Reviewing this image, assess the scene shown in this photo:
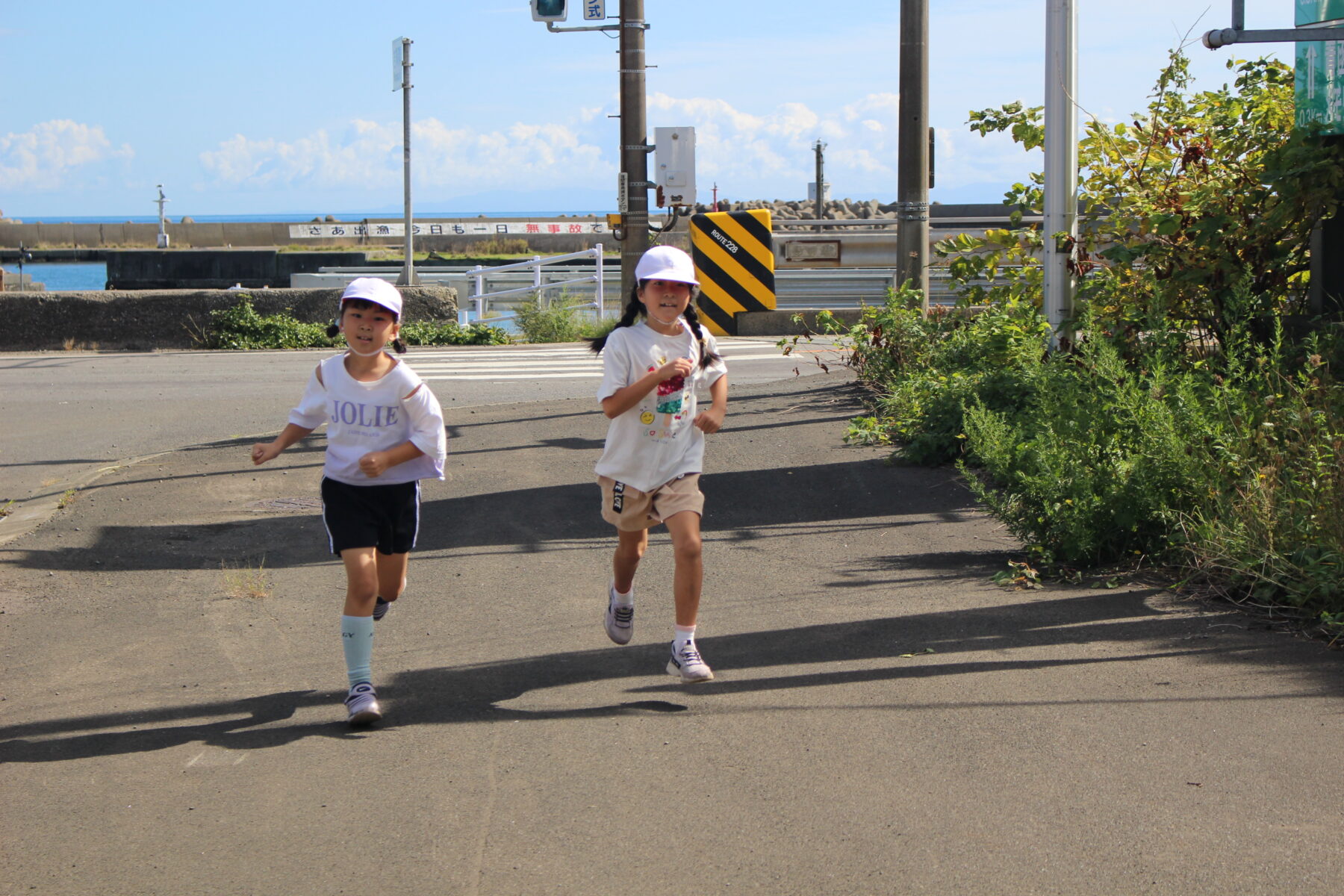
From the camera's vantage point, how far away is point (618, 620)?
16.6ft

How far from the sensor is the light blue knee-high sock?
4430 mm

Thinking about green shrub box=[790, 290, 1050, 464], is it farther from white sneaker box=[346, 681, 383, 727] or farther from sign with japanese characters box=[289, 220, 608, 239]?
sign with japanese characters box=[289, 220, 608, 239]

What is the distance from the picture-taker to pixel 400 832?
3.50 m

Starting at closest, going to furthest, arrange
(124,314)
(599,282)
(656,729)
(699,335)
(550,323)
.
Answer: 1. (656,729)
2. (699,335)
3. (124,314)
4. (550,323)
5. (599,282)

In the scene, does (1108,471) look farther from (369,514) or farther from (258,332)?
(258,332)

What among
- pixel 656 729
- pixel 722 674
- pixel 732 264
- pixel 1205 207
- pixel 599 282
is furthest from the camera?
pixel 599 282

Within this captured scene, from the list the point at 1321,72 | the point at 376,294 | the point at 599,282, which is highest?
the point at 1321,72

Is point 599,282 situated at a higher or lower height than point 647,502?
higher

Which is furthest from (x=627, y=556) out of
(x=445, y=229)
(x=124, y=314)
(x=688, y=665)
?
(x=445, y=229)

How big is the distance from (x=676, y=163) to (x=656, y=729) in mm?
9969

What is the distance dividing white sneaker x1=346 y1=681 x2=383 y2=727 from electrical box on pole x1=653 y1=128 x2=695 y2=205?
378 inches

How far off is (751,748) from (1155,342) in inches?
153

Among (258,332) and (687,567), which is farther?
(258,332)

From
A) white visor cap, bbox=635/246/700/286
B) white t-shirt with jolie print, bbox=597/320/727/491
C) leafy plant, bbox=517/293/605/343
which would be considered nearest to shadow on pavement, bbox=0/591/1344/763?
white t-shirt with jolie print, bbox=597/320/727/491
